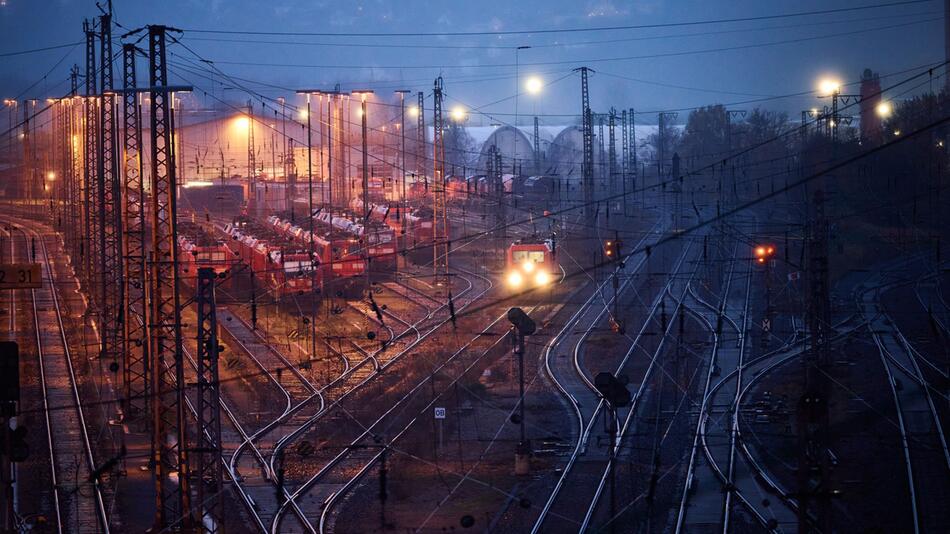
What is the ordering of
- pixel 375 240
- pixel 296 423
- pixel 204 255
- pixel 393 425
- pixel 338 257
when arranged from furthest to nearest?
pixel 375 240, pixel 338 257, pixel 204 255, pixel 296 423, pixel 393 425

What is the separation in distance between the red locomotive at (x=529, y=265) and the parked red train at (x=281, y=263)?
468 cm

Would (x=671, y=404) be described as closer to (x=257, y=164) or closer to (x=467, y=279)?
(x=467, y=279)

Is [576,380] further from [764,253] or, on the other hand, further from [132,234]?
[132,234]

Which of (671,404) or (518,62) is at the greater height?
(518,62)

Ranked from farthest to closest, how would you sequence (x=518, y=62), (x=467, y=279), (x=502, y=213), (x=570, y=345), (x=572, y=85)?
(x=518, y=62)
(x=572, y=85)
(x=502, y=213)
(x=467, y=279)
(x=570, y=345)

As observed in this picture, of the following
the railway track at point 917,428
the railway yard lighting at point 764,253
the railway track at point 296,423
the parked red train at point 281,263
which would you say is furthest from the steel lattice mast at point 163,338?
the railway yard lighting at point 764,253

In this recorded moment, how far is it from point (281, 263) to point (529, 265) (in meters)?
5.86

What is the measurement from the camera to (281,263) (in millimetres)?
22484

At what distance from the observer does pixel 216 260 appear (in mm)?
24078

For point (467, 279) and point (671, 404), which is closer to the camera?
point (671, 404)

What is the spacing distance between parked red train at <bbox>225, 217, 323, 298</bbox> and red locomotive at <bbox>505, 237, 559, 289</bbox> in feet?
15.4

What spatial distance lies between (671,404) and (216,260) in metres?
12.7

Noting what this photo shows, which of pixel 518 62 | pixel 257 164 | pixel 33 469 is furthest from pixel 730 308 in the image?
pixel 518 62

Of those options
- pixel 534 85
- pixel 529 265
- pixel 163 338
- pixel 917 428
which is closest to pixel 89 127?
pixel 529 265
